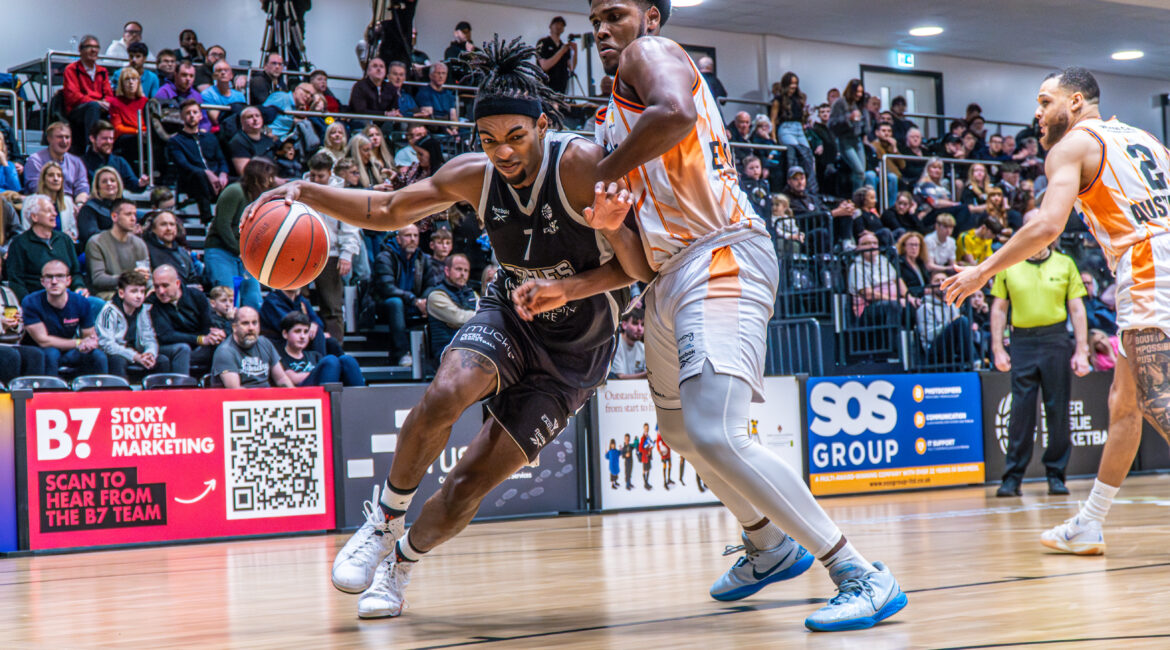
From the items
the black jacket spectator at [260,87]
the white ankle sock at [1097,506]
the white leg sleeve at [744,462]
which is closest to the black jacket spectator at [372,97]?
the black jacket spectator at [260,87]

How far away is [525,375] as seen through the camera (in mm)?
3875

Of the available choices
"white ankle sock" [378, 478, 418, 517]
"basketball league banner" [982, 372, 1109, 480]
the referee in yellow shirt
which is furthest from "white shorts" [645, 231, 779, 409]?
"basketball league banner" [982, 372, 1109, 480]

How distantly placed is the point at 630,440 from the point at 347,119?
17.8 ft

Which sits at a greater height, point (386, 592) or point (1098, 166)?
point (1098, 166)

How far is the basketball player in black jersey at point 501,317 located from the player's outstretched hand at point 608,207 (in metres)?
0.32

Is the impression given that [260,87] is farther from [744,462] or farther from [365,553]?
[744,462]

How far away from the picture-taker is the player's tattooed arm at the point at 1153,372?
4449mm

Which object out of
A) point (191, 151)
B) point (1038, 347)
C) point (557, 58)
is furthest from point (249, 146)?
point (1038, 347)

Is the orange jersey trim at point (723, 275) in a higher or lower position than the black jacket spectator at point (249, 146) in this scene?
lower

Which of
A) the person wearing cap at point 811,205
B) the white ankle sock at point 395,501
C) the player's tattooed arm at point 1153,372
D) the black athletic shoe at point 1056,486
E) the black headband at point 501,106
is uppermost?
the person wearing cap at point 811,205

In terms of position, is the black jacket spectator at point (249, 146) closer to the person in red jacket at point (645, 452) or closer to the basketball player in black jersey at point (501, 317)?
the person in red jacket at point (645, 452)

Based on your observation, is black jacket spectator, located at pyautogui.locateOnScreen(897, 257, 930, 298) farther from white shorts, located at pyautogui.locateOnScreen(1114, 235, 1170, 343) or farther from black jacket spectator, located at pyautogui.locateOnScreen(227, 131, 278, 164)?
white shorts, located at pyautogui.locateOnScreen(1114, 235, 1170, 343)

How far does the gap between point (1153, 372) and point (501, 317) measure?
2.52 meters

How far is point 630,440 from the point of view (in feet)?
28.1
